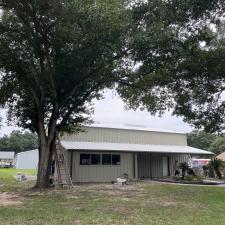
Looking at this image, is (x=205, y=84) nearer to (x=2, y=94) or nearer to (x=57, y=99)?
(x=57, y=99)

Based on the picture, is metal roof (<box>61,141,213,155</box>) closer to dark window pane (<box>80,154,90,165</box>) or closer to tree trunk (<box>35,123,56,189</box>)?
dark window pane (<box>80,154,90,165</box>)

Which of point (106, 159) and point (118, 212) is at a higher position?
point (106, 159)

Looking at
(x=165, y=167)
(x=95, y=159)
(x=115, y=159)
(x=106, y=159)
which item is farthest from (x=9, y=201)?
(x=165, y=167)

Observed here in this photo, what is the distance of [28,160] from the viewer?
177 ft

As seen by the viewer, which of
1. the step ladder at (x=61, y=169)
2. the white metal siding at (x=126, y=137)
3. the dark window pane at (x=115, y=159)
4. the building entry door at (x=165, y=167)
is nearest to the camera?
the step ladder at (x=61, y=169)

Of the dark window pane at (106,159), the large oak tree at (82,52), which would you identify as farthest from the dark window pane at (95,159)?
the large oak tree at (82,52)

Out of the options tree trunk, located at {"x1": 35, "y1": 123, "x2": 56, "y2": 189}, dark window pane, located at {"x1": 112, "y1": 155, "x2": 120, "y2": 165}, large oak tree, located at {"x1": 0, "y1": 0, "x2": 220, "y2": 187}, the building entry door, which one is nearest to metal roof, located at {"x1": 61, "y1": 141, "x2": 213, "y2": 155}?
dark window pane, located at {"x1": 112, "y1": 155, "x2": 120, "y2": 165}

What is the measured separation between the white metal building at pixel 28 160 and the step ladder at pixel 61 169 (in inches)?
1210

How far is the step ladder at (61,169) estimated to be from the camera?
19.2 m

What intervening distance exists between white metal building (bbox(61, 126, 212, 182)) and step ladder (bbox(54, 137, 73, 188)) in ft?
5.54

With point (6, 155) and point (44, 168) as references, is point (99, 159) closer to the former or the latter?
point (44, 168)

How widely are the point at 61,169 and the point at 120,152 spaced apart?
225 inches

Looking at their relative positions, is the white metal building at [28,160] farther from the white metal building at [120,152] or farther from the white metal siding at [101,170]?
the white metal siding at [101,170]

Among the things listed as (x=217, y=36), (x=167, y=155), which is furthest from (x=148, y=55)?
(x=167, y=155)
